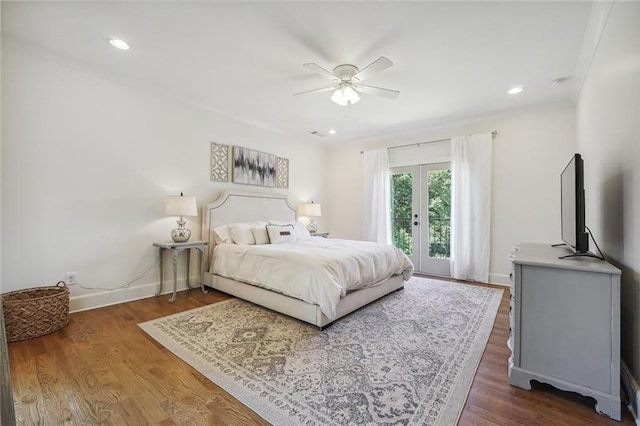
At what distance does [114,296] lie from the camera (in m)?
3.25

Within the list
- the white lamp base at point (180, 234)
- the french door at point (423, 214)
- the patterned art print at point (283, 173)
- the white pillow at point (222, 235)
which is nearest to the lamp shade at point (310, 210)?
the patterned art print at point (283, 173)

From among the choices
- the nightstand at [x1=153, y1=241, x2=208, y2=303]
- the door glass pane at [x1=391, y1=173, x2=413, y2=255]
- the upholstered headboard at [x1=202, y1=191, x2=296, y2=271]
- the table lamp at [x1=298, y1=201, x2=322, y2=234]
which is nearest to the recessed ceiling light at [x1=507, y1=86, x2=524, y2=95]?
the door glass pane at [x1=391, y1=173, x2=413, y2=255]

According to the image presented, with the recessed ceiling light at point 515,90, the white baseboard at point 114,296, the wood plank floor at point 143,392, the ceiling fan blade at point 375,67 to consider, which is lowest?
the wood plank floor at point 143,392

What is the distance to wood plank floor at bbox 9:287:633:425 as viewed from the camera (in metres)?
1.49

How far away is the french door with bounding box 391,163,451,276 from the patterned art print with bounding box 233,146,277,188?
236 cm

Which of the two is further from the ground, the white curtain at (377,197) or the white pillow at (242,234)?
the white curtain at (377,197)

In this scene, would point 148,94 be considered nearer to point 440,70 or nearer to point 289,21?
point 289,21

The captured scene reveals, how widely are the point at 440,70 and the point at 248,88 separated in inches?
88.9

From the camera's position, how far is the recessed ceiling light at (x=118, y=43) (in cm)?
253

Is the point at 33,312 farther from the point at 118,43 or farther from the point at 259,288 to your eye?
the point at 118,43

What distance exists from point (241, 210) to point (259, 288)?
171 centimetres

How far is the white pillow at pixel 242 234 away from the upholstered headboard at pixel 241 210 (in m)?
0.28

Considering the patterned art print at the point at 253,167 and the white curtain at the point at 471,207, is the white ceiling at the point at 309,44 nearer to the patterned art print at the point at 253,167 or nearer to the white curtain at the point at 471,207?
the white curtain at the point at 471,207

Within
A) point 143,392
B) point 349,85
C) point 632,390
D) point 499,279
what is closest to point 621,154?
point 632,390
